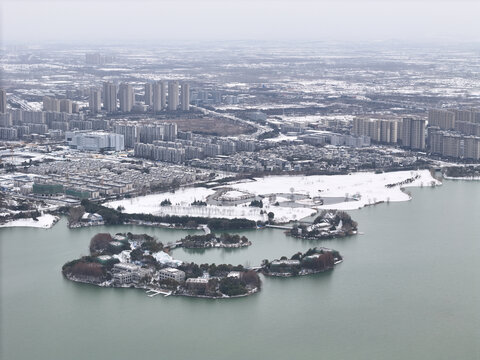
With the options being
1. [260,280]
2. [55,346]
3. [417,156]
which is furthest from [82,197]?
[417,156]

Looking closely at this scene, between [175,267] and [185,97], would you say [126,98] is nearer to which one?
[185,97]

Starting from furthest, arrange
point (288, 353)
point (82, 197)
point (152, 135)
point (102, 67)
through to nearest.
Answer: point (102, 67) < point (152, 135) < point (82, 197) < point (288, 353)

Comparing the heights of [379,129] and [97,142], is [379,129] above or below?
above

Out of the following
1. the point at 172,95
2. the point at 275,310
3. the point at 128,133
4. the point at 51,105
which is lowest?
the point at 275,310

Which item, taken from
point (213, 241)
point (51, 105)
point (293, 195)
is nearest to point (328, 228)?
point (213, 241)

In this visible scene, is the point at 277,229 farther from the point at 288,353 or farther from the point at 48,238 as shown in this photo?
the point at 288,353

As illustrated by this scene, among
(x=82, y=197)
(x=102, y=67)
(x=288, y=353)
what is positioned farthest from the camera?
(x=102, y=67)

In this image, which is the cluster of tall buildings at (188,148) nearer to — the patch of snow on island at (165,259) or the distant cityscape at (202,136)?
the distant cityscape at (202,136)

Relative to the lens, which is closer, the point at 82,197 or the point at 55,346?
the point at 55,346
